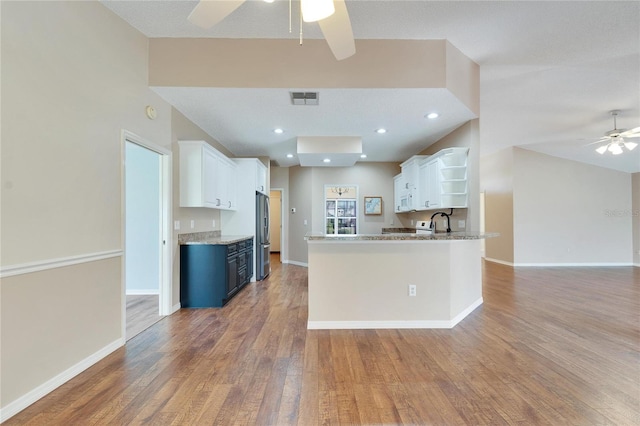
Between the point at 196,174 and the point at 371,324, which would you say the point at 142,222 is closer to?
the point at 196,174

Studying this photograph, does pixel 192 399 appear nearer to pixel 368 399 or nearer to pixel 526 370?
pixel 368 399

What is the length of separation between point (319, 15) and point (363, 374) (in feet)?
7.77

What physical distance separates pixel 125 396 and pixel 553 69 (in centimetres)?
519

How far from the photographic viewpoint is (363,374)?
2139mm

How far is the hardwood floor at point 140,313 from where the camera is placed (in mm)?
3070

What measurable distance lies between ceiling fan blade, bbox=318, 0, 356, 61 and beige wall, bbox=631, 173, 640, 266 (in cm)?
895

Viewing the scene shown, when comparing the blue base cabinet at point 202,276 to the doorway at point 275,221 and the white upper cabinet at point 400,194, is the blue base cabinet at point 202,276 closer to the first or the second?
the white upper cabinet at point 400,194

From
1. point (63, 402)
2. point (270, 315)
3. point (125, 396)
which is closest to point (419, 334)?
point (270, 315)

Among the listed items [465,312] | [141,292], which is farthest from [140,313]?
[465,312]

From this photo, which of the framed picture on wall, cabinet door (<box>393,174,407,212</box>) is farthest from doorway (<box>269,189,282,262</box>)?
cabinet door (<box>393,174,407,212</box>)

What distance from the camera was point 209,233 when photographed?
473 cm

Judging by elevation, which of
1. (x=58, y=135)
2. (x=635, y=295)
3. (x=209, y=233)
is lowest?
(x=635, y=295)

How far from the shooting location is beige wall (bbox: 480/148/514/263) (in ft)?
23.3

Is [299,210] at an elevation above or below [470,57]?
below
